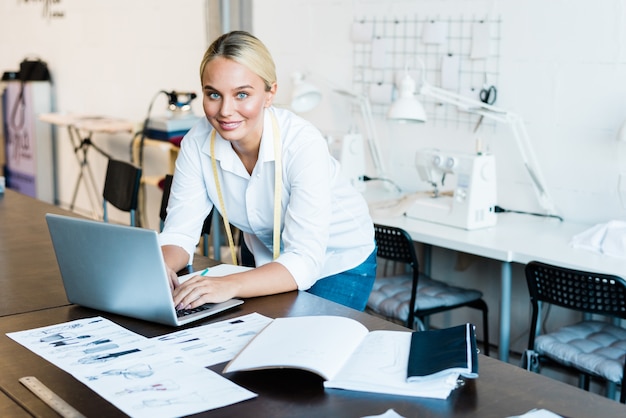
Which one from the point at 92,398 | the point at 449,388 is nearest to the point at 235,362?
the point at 92,398

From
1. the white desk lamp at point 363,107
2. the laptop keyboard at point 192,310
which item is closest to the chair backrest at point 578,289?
the laptop keyboard at point 192,310

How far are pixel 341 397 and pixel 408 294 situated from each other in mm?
1860

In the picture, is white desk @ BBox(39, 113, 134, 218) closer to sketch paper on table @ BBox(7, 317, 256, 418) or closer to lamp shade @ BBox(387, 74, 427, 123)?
lamp shade @ BBox(387, 74, 427, 123)

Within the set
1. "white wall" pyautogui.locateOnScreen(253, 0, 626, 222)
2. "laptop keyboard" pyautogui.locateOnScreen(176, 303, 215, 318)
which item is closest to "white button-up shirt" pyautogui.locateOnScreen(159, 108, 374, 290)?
"laptop keyboard" pyautogui.locateOnScreen(176, 303, 215, 318)

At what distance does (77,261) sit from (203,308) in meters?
0.29

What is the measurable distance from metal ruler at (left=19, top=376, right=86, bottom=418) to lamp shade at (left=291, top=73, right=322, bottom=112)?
2.58 m

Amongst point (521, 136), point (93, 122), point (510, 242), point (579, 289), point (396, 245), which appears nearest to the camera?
point (579, 289)

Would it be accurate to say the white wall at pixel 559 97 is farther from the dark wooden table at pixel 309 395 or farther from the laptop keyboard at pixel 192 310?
the laptop keyboard at pixel 192 310

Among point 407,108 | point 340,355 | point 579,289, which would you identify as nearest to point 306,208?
point 340,355

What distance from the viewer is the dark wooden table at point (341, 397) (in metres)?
1.29

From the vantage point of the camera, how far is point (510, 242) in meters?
2.93

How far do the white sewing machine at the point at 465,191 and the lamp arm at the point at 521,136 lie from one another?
210 mm

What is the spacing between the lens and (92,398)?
1.34 meters

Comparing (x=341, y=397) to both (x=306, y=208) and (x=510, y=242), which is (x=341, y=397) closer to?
(x=306, y=208)
